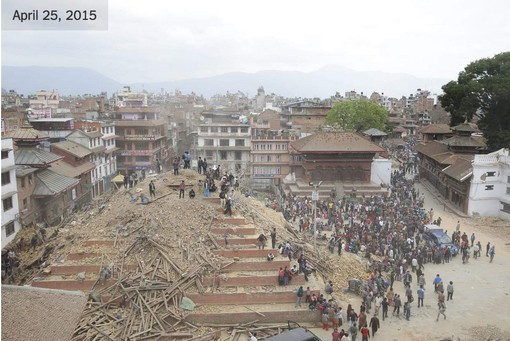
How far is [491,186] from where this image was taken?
38.7 metres

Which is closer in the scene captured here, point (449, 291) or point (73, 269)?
point (73, 269)

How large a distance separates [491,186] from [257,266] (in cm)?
2738

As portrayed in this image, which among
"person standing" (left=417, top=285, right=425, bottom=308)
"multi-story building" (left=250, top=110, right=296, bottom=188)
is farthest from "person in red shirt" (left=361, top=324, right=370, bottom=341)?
"multi-story building" (left=250, top=110, right=296, bottom=188)

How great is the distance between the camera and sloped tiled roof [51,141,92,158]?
1588 inches

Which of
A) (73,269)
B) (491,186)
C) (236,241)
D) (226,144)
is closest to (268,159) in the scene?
(226,144)

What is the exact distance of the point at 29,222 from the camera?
29453mm

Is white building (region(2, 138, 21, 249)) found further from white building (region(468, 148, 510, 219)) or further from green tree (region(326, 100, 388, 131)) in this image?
green tree (region(326, 100, 388, 131))

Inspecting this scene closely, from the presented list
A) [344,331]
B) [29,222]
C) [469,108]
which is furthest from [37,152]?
[469,108]

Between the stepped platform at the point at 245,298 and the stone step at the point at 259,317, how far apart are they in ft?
2.26

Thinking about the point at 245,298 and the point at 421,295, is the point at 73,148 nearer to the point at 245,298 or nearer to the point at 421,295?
the point at 245,298

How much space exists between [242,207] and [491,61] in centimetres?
4125

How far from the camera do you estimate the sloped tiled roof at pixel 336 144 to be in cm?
4666

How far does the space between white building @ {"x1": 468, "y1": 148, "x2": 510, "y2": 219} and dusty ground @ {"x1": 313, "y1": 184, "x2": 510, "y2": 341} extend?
23.8 feet

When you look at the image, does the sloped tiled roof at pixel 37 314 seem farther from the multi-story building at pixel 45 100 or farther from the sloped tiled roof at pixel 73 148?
the multi-story building at pixel 45 100
